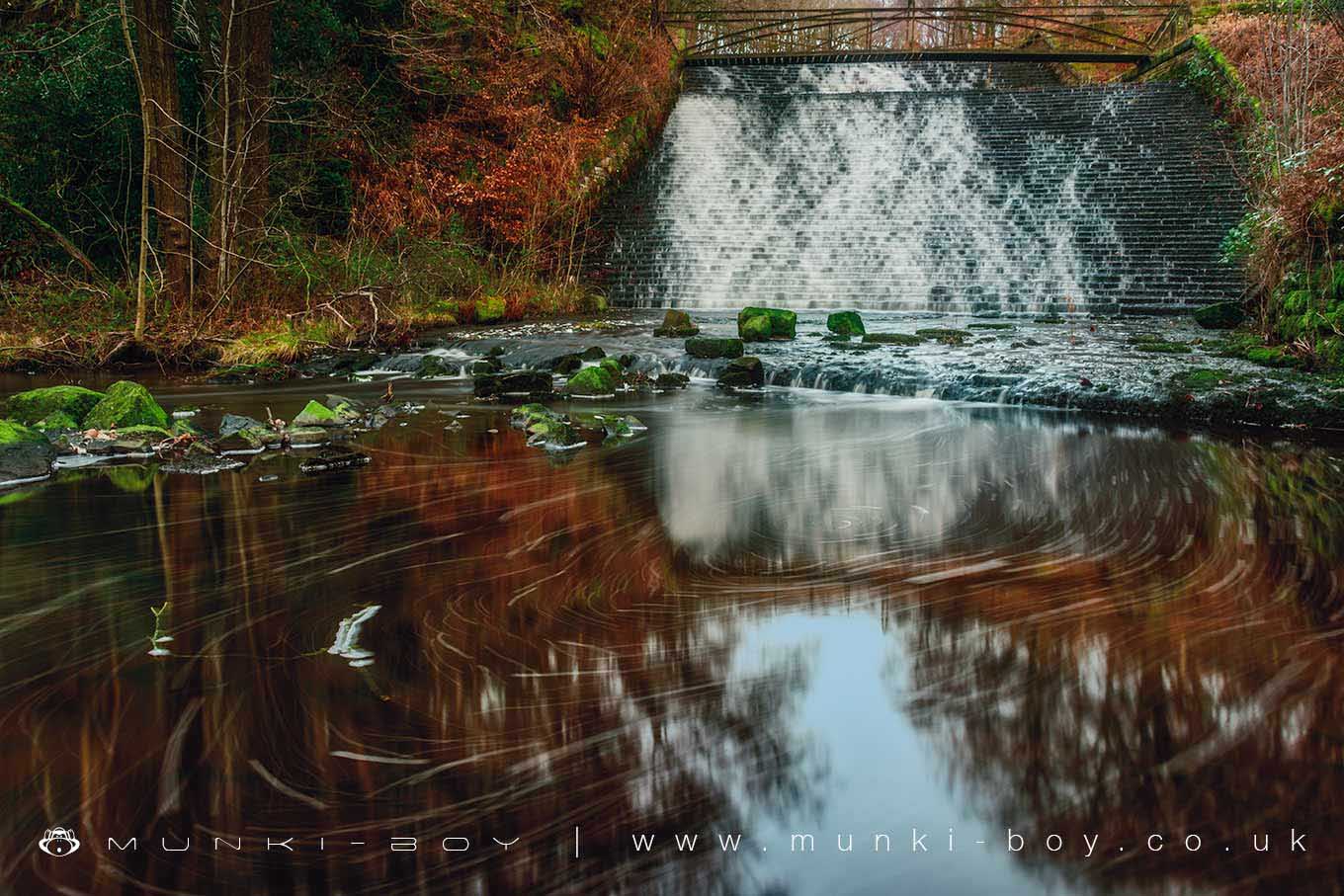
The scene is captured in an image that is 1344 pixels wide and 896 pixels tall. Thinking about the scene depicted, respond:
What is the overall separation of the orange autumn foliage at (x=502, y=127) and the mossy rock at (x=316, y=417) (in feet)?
23.7

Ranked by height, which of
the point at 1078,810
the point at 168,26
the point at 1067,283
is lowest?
the point at 1078,810

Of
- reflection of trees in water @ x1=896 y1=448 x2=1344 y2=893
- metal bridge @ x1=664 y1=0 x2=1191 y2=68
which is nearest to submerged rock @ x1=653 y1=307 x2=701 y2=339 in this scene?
reflection of trees in water @ x1=896 y1=448 x2=1344 y2=893

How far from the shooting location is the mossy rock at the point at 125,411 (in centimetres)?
571

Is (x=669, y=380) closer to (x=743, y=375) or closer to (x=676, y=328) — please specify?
(x=743, y=375)

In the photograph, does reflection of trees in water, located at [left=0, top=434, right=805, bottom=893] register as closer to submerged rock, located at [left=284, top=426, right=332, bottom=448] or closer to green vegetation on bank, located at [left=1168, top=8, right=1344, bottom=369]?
submerged rock, located at [left=284, top=426, right=332, bottom=448]

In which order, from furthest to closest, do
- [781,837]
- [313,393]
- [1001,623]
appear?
[313,393], [1001,623], [781,837]

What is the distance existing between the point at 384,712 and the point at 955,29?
3500 centimetres

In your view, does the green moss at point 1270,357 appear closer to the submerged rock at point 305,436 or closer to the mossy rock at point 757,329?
the mossy rock at point 757,329

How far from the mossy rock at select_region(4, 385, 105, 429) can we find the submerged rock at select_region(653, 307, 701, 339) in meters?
6.06

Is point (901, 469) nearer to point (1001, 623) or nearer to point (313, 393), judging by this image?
point (1001, 623)

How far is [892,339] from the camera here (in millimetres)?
10203

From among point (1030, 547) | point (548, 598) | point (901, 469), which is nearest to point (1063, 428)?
point (901, 469)

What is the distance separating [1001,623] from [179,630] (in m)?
2.20

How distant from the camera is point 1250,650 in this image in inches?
97.3
